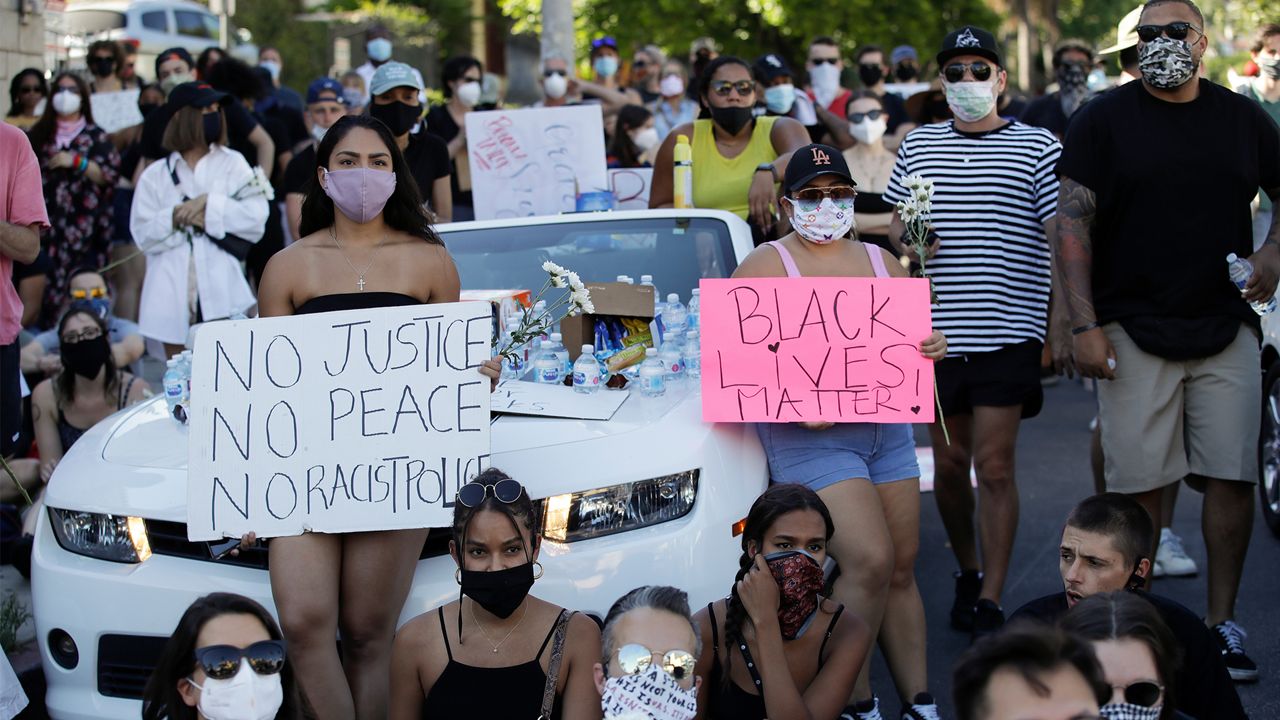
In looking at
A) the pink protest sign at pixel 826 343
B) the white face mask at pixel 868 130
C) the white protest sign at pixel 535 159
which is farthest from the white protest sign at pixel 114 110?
the pink protest sign at pixel 826 343

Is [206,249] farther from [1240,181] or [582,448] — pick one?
[1240,181]

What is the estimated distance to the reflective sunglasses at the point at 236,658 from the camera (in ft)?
11.1

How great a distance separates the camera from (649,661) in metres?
3.73

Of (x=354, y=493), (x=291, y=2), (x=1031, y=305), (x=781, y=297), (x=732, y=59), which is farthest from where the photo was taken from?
(x=291, y=2)

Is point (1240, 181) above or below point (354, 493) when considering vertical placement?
above

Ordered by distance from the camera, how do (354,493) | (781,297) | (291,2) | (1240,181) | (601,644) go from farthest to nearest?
(291,2)
(1240,181)
(781,297)
(354,493)
(601,644)

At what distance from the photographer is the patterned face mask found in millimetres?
5188

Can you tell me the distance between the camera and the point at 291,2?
30.7 metres

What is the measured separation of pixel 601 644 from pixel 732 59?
3.74 m

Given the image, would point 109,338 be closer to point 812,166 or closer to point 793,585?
point 812,166

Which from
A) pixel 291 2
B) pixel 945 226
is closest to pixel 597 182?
pixel 945 226

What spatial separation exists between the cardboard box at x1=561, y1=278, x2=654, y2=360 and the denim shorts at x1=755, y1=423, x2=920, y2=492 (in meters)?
0.71

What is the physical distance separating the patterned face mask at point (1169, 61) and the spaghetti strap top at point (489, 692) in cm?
301

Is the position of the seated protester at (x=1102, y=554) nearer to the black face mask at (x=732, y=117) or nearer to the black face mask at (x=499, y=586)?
the black face mask at (x=499, y=586)
